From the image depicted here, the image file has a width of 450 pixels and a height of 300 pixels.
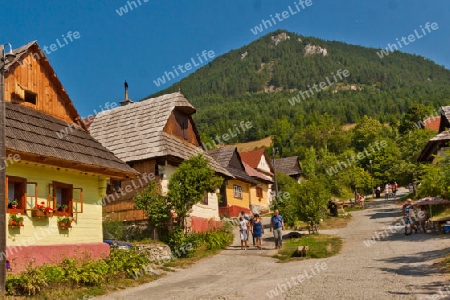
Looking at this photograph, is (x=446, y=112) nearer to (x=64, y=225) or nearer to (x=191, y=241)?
(x=191, y=241)

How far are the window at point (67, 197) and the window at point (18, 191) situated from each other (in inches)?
48.2

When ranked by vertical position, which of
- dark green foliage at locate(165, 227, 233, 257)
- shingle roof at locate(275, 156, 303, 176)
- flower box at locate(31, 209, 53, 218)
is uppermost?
shingle roof at locate(275, 156, 303, 176)

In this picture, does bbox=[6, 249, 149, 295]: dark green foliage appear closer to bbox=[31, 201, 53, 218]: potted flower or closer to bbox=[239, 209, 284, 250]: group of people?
bbox=[31, 201, 53, 218]: potted flower

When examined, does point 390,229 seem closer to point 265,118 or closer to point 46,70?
point 46,70

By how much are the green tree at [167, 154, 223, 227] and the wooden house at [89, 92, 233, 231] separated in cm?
244

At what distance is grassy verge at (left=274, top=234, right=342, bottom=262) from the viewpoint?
63.6 feet

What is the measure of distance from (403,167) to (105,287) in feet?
128

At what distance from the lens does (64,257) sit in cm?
1491

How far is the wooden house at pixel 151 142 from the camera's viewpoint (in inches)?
941

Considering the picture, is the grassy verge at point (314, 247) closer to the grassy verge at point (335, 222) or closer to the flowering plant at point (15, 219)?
the grassy verge at point (335, 222)

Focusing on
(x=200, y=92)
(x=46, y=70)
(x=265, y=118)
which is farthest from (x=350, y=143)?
(x=200, y=92)

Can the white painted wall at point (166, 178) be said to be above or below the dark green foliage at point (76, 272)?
above

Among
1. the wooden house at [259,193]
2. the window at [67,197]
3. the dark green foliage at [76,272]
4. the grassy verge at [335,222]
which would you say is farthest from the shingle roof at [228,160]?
the window at [67,197]

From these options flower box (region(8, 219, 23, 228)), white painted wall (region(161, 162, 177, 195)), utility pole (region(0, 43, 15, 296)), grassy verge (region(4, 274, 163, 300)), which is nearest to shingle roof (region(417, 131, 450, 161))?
white painted wall (region(161, 162, 177, 195))
